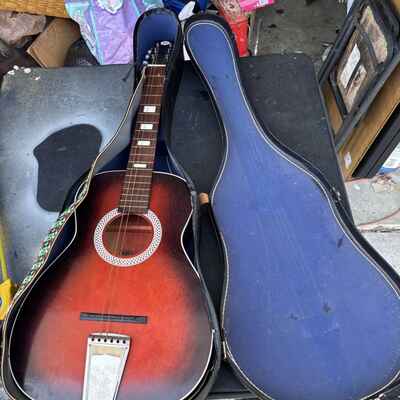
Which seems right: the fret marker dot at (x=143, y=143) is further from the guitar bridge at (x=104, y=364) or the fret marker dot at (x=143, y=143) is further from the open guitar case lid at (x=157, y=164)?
the guitar bridge at (x=104, y=364)

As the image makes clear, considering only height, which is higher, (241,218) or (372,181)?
(241,218)

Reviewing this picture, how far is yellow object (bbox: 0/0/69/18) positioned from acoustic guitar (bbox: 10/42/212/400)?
1030 millimetres

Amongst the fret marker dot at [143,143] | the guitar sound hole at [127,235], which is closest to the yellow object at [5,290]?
the guitar sound hole at [127,235]

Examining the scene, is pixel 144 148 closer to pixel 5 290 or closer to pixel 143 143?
pixel 143 143

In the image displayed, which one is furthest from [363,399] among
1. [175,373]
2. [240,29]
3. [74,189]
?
[240,29]

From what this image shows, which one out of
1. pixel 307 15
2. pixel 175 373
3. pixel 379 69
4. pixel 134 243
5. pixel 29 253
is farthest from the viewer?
pixel 307 15

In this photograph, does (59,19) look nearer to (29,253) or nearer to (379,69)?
(29,253)

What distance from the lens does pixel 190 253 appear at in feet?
2.58

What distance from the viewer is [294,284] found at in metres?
0.78

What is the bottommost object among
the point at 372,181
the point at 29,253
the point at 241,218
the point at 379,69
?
the point at 29,253

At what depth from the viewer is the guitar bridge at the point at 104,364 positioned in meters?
0.60

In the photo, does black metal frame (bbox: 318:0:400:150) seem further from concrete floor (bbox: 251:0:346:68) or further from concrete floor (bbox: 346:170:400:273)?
concrete floor (bbox: 251:0:346:68)

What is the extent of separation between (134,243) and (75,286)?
5.7 inches

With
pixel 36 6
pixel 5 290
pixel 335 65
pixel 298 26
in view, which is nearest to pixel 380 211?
pixel 335 65
